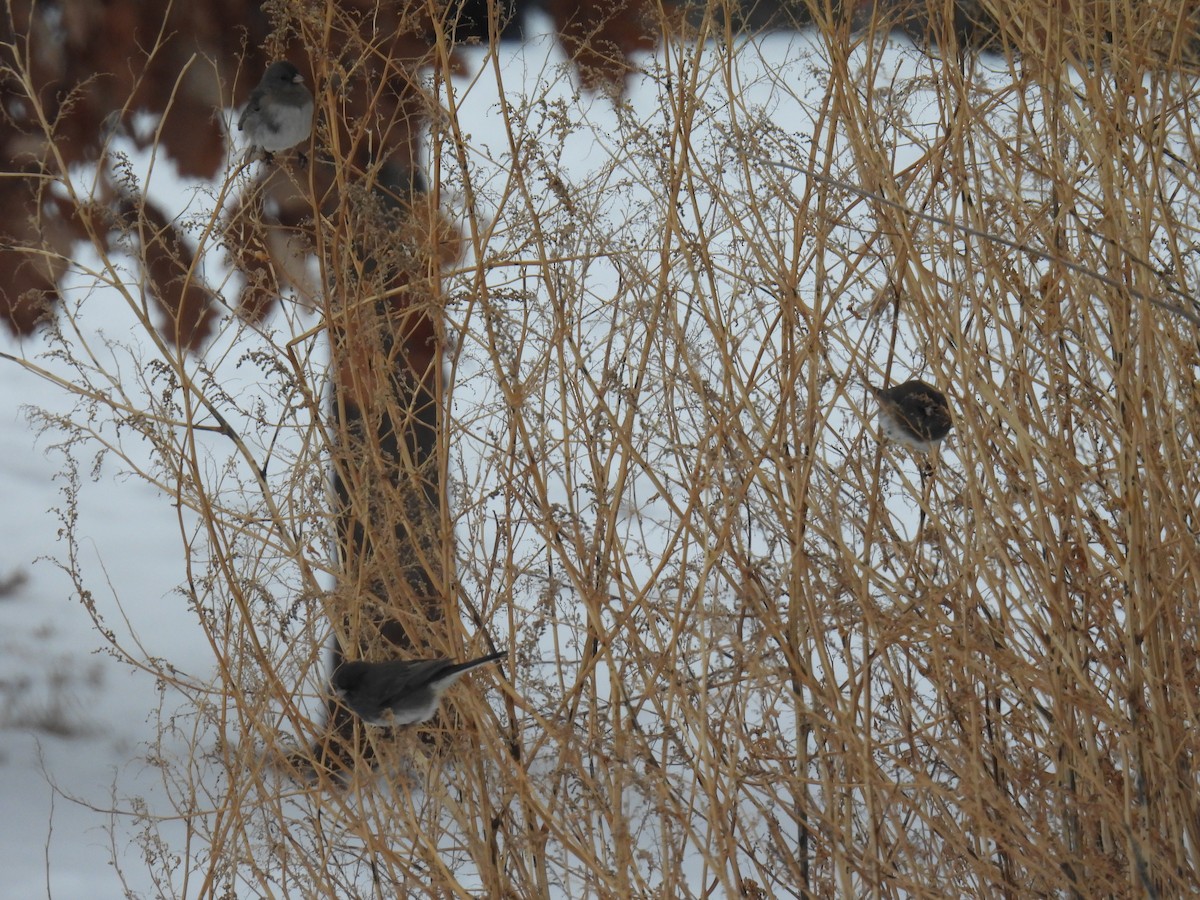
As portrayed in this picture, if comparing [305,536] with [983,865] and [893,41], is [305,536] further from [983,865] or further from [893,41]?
[893,41]

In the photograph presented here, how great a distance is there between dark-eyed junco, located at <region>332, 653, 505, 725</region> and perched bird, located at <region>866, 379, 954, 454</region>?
410 millimetres

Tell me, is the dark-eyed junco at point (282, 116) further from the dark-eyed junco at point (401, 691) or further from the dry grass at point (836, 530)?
the dark-eyed junco at point (401, 691)

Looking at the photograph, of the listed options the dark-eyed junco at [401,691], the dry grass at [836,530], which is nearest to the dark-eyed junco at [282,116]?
the dry grass at [836,530]

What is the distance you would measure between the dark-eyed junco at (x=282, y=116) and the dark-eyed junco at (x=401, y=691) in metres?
0.55

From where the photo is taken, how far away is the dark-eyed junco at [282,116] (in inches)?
45.8

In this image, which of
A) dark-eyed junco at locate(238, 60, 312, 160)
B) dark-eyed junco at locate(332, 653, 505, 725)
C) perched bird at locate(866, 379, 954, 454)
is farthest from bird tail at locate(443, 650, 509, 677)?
dark-eyed junco at locate(238, 60, 312, 160)

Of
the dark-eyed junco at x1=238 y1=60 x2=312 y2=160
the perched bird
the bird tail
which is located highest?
the dark-eyed junco at x1=238 y1=60 x2=312 y2=160

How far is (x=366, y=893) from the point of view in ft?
4.31

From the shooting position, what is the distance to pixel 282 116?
3.85 feet

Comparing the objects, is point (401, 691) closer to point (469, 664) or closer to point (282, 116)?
point (469, 664)

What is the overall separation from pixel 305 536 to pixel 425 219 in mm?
317

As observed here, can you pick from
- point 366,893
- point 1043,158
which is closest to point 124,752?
point 366,893

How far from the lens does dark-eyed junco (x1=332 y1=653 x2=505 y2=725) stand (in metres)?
0.86

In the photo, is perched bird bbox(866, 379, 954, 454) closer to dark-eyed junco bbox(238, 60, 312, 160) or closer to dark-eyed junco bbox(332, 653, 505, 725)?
dark-eyed junco bbox(332, 653, 505, 725)
